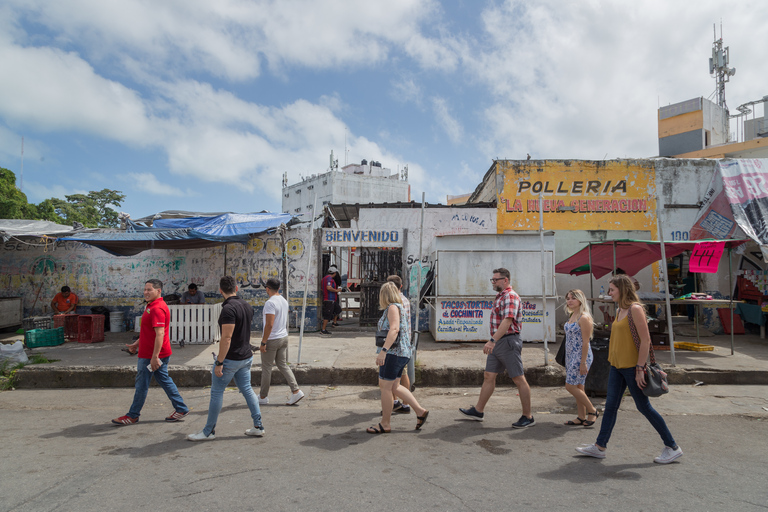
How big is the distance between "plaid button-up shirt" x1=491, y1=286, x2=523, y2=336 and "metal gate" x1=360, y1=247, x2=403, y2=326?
22.7 ft

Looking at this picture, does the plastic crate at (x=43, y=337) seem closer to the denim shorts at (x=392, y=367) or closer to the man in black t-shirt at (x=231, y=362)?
the man in black t-shirt at (x=231, y=362)

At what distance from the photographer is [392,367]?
507 centimetres

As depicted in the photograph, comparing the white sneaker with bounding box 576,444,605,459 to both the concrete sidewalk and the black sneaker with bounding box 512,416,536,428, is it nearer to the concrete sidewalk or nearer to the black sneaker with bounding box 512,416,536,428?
the black sneaker with bounding box 512,416,536,428

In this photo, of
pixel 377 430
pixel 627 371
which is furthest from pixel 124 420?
pixel 627 371

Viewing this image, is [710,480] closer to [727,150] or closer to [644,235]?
[644,235]

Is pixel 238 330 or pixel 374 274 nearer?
pixel 238 330

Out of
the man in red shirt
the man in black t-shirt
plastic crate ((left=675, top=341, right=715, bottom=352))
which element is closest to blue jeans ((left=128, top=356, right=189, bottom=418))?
the man in red shirt

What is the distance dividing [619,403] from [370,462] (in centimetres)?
236

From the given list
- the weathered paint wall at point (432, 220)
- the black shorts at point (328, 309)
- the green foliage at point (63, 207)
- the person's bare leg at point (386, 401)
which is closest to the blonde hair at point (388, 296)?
the person's bare leg at point (386, 401)

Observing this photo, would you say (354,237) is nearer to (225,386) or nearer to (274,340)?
(274,340)

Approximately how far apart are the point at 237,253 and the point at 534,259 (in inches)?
285

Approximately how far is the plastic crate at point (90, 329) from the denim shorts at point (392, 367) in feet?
27.8

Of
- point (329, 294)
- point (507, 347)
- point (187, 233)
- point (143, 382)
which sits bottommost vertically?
point (143, 382)

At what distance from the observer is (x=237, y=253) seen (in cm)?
1194
